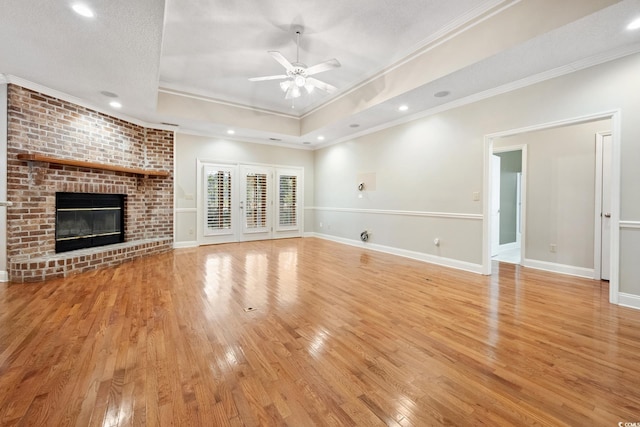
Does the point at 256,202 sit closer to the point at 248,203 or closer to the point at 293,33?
the point at 248,203

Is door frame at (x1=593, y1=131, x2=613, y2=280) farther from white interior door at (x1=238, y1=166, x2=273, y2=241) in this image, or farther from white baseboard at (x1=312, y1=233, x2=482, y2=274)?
white interior door at (x1=238, y1=166, x2=273, y2=241)

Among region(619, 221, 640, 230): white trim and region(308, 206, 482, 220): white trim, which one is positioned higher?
region(308, 206, 482, 220): white trim

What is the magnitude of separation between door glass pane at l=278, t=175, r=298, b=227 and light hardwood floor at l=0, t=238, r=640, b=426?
425 cm

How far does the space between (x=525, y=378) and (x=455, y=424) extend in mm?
723

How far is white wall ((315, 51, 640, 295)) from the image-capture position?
2.88m

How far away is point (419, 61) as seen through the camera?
3756mm

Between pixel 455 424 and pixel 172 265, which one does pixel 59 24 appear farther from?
pixel 455 424

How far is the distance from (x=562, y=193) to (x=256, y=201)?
641 cm

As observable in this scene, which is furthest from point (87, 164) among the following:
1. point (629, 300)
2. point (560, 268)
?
point (560, 268)

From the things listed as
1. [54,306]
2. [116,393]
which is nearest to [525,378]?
[116,393]

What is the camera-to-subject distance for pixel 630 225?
9.37 ft

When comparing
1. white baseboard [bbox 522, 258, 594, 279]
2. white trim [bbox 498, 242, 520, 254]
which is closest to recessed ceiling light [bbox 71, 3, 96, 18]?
white baseboard [bbox 522, 258, 594, 279]

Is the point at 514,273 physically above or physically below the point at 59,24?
below

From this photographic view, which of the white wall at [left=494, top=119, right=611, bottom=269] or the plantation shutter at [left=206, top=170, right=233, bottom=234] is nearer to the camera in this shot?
the white wall at [left=494, top=119, right=611, bottom=269]
